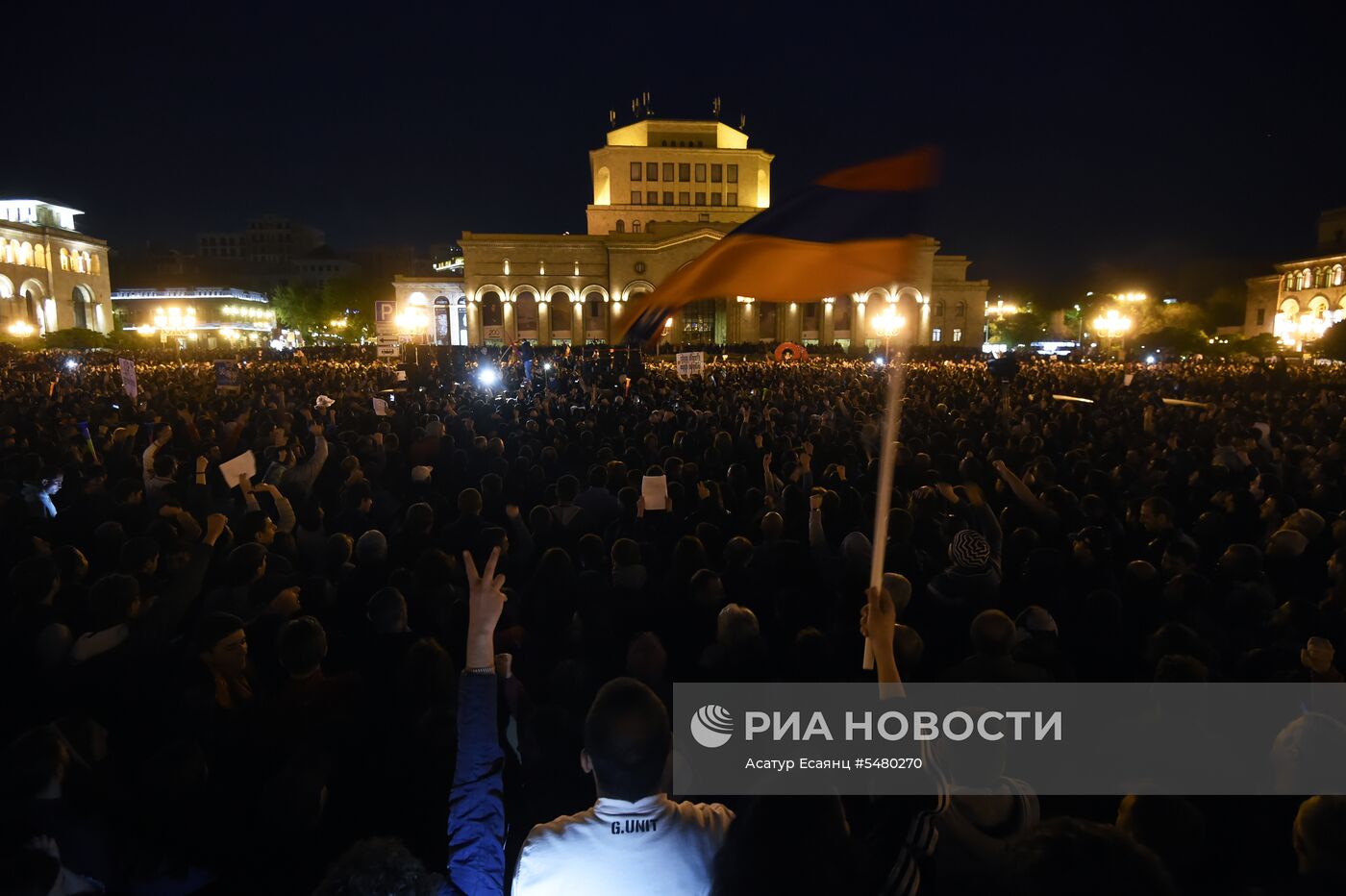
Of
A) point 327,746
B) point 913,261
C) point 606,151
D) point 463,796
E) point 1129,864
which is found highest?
point 606,151

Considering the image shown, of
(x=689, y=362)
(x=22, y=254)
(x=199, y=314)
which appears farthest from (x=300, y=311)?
(x=689, y=362)

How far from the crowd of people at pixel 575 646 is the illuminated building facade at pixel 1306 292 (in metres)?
66.8

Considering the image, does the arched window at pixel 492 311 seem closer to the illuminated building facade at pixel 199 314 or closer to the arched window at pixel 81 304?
the illuminated building facade at pixel 199 314

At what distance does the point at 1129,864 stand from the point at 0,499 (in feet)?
27.6

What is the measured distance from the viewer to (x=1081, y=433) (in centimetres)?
1149

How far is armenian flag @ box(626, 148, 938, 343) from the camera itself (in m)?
4.60

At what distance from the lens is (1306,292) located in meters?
67.8

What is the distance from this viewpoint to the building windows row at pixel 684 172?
7412 centimetres

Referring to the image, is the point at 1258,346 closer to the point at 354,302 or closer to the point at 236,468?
the point at 236,468

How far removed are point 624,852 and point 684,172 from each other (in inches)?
3057

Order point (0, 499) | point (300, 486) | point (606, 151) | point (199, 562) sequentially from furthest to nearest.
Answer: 1. point (606, 151)
2. point (300, 486)
3. point (0, 499)
4. point (199, 562)

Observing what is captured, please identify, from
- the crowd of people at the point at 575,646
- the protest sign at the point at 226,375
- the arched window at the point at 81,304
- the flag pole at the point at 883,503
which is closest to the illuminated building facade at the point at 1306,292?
the crowd of people at the point at 575,646

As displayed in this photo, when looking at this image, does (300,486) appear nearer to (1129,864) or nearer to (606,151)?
(1129,864)

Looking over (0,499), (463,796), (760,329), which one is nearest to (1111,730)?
(463,796)
